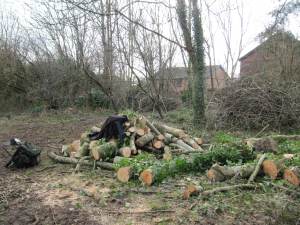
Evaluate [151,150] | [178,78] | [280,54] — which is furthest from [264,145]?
[178,78]

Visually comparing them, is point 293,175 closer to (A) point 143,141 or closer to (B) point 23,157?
(A) point 143,141

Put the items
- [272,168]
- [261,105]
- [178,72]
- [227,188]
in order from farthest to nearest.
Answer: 1. [178,72]
2. [261,105]
3. [272,168]
4. [227,188]

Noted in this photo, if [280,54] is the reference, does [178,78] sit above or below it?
below

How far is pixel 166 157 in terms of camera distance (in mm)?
5848

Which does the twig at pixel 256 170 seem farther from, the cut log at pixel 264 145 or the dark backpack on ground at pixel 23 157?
the dark backpack on ground at pixel 23 157

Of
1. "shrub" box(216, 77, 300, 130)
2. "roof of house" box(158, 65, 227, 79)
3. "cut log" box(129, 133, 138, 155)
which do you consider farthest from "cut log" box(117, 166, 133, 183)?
"roof of house" box(158, 65, 227, 79)

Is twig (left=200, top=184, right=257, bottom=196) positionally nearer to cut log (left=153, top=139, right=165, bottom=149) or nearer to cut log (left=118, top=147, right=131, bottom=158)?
cut log (left=118, top=147, right=131, bottom=158)

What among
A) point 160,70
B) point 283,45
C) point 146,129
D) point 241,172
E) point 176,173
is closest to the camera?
point 241,172

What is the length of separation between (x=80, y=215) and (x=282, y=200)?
2.41m

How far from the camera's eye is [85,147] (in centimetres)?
632

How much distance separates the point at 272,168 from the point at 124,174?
215cm

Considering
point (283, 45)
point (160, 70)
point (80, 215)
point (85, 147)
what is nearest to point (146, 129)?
point (85, 147)

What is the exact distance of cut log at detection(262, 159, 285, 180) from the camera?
4461mm

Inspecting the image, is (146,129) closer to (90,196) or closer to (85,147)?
(85,147)
